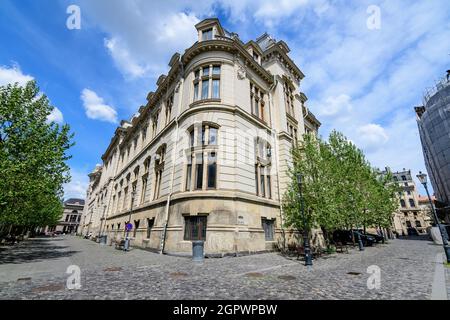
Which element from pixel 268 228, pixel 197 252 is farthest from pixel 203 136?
pixel 268 228

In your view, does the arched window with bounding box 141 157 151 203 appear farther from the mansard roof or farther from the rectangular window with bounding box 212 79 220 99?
the mansard roof

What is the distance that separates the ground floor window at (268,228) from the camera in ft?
57.7

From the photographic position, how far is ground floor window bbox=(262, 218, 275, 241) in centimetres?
1758

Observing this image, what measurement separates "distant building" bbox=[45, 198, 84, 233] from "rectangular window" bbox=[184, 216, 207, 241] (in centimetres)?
11629

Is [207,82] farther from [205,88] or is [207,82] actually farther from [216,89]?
[216,89]

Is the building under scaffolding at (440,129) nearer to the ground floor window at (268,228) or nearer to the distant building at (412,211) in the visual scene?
the distant building at (412,211)

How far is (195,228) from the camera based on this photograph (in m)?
14.8

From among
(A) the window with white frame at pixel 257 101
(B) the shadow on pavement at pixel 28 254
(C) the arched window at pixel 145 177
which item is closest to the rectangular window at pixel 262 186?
(A) the window with white frame at pixel 257 101

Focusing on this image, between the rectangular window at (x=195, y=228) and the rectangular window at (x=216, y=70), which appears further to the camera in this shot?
the rectangular window at (x=216, y=70)

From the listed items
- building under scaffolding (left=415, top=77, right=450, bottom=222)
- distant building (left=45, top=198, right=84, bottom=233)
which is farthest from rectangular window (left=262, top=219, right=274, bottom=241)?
distant building (left=45, top=198, right=84, bottom=233)

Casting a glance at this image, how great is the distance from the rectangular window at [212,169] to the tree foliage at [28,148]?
9.77 meters
